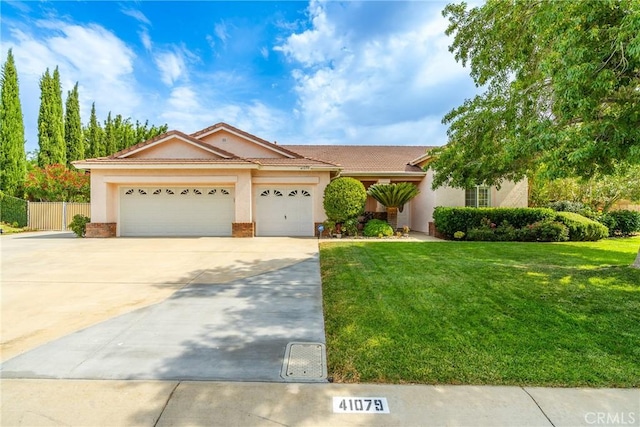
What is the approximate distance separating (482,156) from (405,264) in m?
3.79

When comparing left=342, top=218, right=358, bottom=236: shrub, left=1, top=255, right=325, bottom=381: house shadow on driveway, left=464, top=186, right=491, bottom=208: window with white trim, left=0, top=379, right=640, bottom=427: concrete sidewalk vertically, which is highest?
left=464, top=186, right=491, bottom=208: window with white trim

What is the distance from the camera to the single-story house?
14.1m

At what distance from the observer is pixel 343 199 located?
13719mm

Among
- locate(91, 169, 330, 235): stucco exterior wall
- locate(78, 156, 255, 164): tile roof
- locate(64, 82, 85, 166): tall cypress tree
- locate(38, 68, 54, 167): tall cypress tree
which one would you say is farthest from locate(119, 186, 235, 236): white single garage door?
locate(64, 82, 85, 166): tall cypress tree

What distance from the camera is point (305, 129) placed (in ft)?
77.2

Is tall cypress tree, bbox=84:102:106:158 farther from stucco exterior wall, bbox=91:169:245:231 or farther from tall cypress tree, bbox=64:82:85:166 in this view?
stucco exterior wall, bbox=91:169:245:231

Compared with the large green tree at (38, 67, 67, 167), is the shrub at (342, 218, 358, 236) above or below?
below

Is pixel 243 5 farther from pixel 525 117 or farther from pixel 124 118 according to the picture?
pixel 124 118

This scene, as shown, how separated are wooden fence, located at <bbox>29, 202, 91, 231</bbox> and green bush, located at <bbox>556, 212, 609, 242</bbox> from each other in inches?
1066

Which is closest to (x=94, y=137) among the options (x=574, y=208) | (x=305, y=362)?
(x=305, y=362)

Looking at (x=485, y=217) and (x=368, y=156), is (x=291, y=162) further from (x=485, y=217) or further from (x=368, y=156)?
(x=485, y=217)

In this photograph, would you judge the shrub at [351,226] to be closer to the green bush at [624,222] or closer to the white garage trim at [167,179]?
the white garage trim at [167,179]

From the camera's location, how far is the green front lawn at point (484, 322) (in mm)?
3121

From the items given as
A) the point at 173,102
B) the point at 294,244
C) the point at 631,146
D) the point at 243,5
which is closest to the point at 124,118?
the point at 173,102
